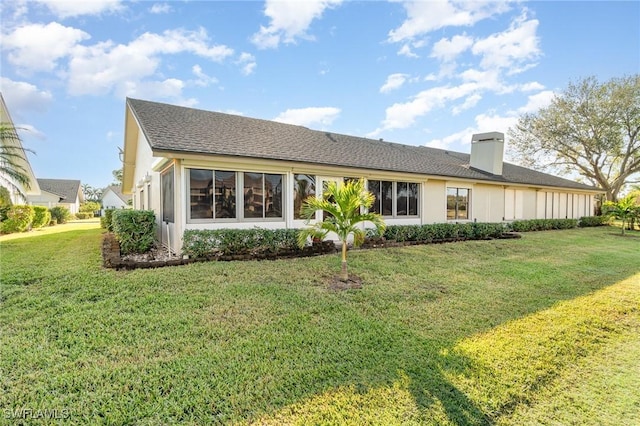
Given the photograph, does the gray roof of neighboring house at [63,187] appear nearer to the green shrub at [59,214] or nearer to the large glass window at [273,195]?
the green shrub at [59,214]

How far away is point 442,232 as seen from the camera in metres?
12.8

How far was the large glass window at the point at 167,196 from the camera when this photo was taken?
30.8 ft

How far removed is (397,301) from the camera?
18.8 ft

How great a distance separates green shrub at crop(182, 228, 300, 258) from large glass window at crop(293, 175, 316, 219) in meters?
1.41

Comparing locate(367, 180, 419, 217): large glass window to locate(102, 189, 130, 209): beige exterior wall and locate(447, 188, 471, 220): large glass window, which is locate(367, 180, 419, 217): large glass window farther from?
locate(102, 189, 130, 209): beige exterior wall

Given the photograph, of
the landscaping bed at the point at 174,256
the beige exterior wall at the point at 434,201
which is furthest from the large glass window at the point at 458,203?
the landscaping bed at the point at 174,256

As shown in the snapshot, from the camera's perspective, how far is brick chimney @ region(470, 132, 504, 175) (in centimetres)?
1834

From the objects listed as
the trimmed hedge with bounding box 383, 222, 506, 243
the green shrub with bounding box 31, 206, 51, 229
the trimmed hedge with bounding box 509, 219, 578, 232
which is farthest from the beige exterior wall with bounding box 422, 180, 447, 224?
the green shrub with bounding box 31, 206, 51, 229

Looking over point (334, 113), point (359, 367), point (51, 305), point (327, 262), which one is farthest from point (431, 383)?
point (334, 113)

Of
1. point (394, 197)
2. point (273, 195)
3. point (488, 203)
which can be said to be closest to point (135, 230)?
point (273, 195)

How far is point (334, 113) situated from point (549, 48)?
11088 mm

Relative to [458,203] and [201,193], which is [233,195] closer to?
[201,193]

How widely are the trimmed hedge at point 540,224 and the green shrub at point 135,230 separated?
17689mm

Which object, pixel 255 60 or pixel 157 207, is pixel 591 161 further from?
pixel 157 207
